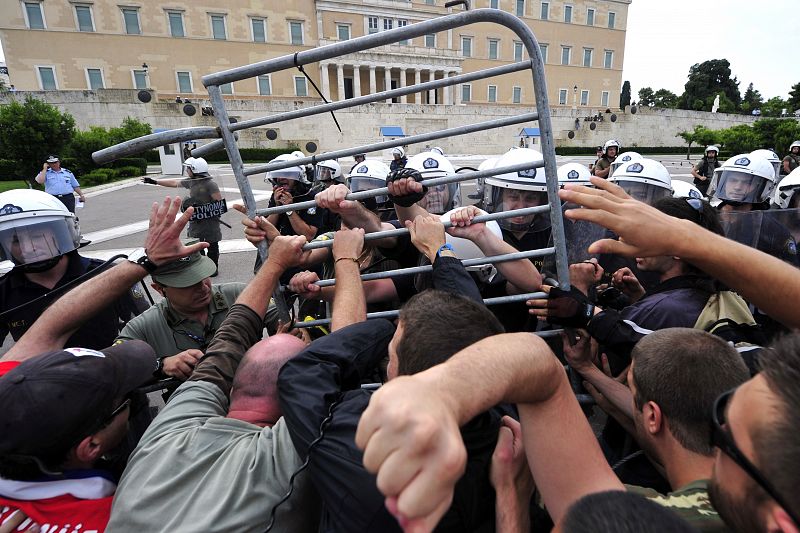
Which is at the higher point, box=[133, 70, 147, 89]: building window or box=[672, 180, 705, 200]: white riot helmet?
box=[133, 70, 147, 89]: building window

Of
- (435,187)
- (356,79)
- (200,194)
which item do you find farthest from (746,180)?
(356,79)

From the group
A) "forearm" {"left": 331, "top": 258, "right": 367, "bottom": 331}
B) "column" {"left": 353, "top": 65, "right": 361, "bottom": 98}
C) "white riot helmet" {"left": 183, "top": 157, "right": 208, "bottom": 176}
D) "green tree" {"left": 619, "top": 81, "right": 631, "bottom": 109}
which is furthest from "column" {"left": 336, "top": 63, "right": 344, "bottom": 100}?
"green tree" {"left": 619, "top": 81, "right": 631, "bottom": 109}

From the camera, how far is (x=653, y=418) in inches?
51.6

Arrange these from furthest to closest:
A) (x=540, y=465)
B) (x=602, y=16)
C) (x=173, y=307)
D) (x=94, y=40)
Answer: (x=602, y=16) → (x=94, y=40) → (x=173, y=307) → (x=540, y=465)

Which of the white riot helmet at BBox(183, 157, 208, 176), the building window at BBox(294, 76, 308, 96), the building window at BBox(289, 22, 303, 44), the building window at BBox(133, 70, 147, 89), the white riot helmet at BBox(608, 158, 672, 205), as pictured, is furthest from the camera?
the building window at BBox(289, 22, 303, 44)

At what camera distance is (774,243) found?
2.68 meters

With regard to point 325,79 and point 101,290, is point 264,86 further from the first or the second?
point 101,290

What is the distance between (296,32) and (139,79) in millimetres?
16009

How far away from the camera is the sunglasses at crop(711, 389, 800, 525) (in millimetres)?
714

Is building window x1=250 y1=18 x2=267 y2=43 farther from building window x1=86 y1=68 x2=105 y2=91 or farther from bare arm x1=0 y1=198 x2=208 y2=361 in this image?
bare arm x1=0 y1=198 x2=208 y2=361

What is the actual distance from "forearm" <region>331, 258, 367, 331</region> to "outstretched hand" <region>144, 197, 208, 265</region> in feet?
2.20

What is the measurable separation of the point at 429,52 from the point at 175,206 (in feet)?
163

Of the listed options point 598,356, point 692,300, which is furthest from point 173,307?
point 692,300

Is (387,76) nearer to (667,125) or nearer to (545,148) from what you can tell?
(667,125)
